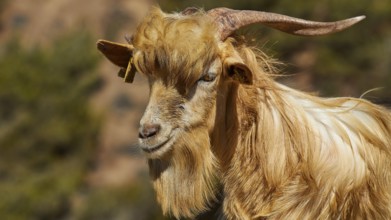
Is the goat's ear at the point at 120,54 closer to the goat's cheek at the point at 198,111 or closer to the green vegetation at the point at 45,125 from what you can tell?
the goat's cheek at the point at 198,111

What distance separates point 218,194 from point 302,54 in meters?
25.4

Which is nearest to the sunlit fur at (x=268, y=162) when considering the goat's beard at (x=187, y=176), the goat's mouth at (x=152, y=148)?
the goat's beard at (x=187, y=176)

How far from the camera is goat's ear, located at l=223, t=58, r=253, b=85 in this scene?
23.7 ft

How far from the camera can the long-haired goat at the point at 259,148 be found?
24.0ft

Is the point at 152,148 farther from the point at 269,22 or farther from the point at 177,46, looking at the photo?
the point at 269,22

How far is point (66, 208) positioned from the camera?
87.2ft

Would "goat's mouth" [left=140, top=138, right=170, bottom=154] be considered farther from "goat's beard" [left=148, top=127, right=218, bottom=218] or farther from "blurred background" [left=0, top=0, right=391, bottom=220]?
"blurred background" [left=0, top=0, right=391, bottom=220]

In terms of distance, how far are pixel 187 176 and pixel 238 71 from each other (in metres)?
0.84

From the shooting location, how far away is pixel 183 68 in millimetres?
7062

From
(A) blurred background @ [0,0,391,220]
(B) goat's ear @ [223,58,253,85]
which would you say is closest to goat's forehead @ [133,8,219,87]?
(B) goat's ear @ [223,58,253,85]

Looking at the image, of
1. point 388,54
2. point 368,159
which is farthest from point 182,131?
point 388,54

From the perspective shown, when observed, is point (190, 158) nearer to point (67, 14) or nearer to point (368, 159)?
point (368, 159)

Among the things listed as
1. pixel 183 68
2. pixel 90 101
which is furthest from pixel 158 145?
pixel 90 101

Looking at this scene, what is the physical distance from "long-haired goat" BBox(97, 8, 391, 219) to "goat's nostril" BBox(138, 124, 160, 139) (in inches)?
10.2
